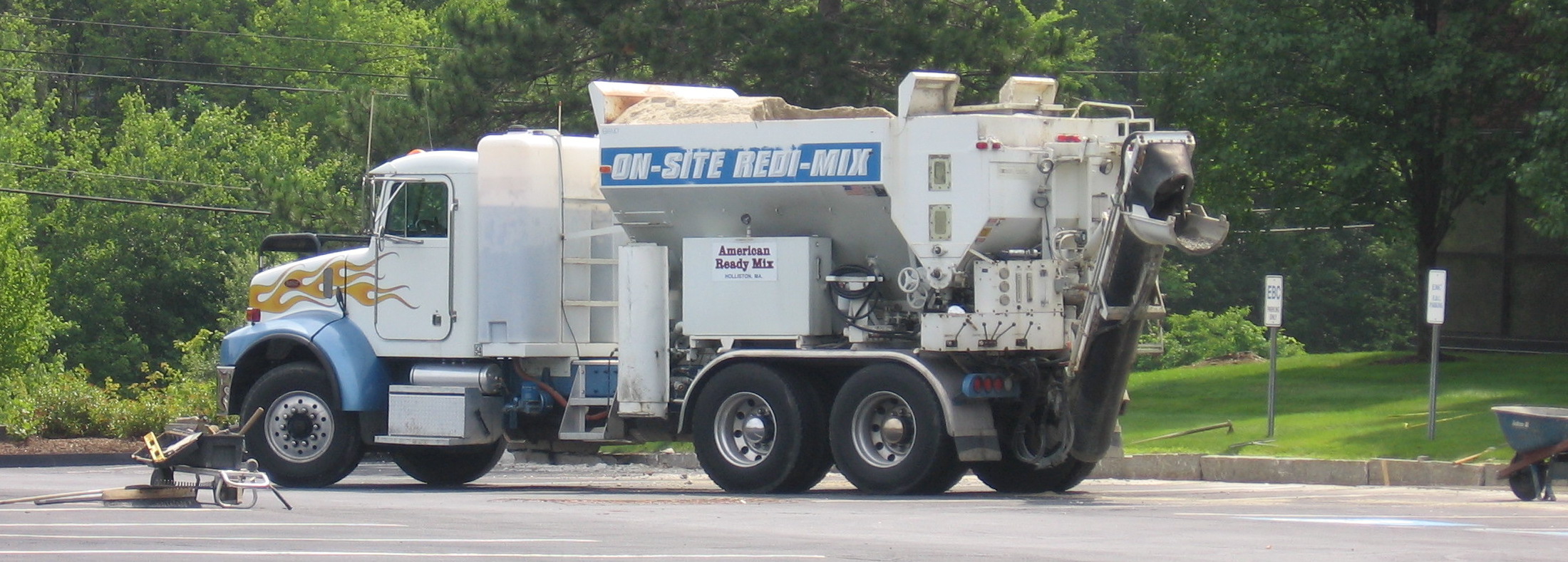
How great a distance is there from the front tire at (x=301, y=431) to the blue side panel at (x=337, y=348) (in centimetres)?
18

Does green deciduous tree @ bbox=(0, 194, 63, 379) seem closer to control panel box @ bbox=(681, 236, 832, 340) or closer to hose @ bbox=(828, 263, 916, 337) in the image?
control panel box @ bbox=(681, 236, 832, 340)

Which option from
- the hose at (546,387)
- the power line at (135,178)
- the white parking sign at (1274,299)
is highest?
the power line at (135,178)

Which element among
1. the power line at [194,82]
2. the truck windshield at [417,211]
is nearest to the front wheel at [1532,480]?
the truck windshield at [417,211]

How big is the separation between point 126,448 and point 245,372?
8.43m

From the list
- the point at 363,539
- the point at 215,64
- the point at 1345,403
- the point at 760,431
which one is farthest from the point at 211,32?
the point at 363,539

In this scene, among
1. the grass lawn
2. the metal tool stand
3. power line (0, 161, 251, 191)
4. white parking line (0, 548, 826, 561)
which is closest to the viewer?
white parking line (0, 548, 826, 561)

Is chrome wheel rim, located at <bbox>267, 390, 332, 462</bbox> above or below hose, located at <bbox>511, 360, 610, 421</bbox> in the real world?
below

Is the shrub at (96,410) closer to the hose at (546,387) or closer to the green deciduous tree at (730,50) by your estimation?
the green deciduous tree at (730,50)

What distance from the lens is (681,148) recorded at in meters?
16.0

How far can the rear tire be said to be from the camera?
61.0 ft

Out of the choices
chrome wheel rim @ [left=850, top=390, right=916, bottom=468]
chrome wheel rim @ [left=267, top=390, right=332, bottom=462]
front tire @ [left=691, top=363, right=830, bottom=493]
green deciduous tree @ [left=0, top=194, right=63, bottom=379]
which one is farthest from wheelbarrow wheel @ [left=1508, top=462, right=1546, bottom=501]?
green deciduous tree @ [left=0, top=194, right=63, bottom=379]

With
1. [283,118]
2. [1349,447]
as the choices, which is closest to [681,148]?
[1349,447]

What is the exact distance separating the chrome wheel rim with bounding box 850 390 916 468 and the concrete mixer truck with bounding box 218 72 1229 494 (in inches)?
0.8

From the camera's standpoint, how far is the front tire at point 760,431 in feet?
51.0
